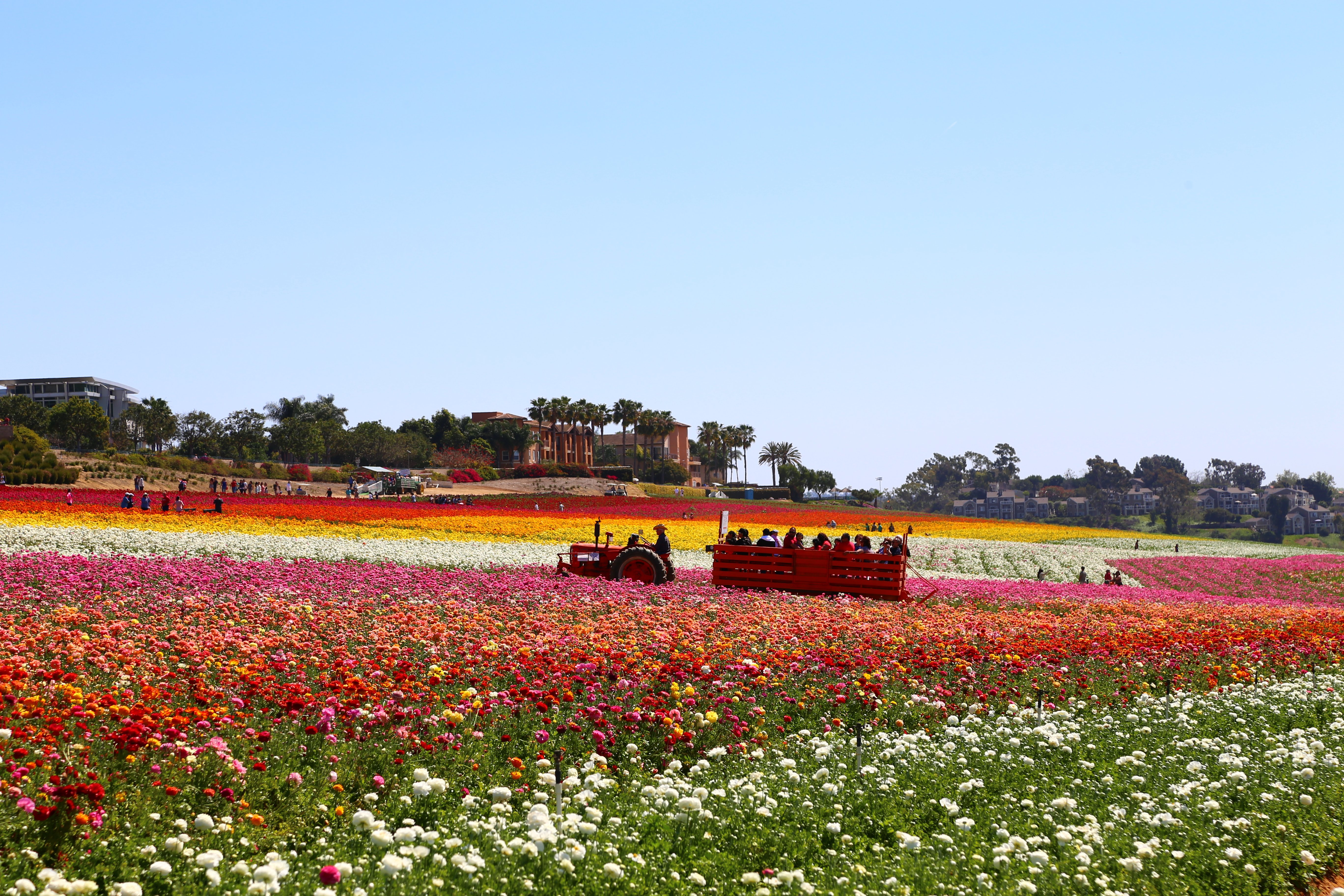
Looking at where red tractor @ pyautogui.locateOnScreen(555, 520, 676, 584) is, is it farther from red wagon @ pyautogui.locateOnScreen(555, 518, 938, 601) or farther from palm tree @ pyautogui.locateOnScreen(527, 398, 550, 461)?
palm tree @ pyautogui.locateOnScreen(527, 398, 550, 461)

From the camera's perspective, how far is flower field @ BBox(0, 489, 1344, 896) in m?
5.69

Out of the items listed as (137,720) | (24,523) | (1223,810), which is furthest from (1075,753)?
(24,523)

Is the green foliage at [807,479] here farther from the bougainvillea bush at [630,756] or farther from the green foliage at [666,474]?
the bougainvillea bush at [630,756]

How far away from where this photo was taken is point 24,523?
93.9ft

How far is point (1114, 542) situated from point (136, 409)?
123408 millimetres

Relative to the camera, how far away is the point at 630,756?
Answer: 8227 mm

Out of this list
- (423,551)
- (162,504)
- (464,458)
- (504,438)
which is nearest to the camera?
(423,551)

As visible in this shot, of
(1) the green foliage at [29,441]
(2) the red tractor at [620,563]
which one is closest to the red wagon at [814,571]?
(2) the red tractor at [620,563]

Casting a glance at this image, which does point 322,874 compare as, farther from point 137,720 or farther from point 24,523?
point 24,523

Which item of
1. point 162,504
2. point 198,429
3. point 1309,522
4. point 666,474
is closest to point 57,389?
point 198,429

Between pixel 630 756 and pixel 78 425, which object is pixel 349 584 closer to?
pixel 630 756

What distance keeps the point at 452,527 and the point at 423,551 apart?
48.7ft

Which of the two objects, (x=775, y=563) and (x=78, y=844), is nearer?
(x=78, y=844)

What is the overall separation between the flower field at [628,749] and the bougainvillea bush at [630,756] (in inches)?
1.3
